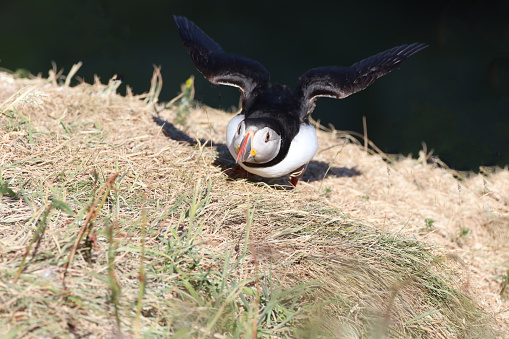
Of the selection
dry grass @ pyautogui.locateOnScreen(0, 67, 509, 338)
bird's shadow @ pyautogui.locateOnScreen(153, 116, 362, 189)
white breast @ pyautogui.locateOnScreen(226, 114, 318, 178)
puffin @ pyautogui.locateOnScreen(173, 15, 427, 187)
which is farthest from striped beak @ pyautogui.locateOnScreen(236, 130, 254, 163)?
bird's shadow @ pyautogui.locateOnScreen(153, 116, 362, 189)

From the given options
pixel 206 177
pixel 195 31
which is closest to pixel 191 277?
pixel 206 177

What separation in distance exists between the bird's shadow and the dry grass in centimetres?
3

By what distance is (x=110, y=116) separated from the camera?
3.58 m

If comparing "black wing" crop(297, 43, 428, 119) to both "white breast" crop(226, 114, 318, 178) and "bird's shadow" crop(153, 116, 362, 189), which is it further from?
"bird's shadow" crop(153, 116, 362, 189)

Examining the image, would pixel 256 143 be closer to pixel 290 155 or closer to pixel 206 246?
pixel 290 155

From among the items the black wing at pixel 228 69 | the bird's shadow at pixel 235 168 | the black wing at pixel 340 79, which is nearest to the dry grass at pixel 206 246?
the bird's shadow at pixel 235 168

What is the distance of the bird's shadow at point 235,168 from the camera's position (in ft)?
10.2

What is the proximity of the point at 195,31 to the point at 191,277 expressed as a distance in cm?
254

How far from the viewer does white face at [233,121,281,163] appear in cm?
264

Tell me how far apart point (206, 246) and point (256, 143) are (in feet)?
2.96

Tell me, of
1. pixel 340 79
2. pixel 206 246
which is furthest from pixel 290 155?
pixel 206 246

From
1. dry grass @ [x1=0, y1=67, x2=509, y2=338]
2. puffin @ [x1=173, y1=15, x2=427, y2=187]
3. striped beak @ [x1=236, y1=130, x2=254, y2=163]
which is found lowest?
dry grass @ [x1=0, y1=67, x2=509, y2=338]

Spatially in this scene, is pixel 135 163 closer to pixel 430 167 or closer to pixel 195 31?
pixel 195 31

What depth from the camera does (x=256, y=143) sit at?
264cm
